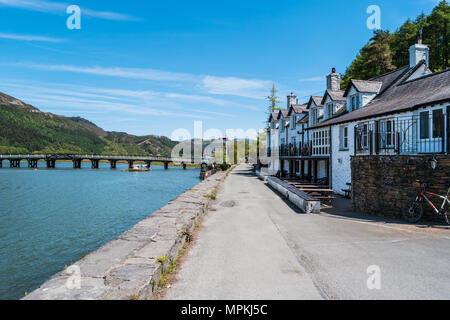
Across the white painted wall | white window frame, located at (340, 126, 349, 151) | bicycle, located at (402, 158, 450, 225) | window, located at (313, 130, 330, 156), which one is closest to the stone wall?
bicycle, located at (402, 158, 450, 225)

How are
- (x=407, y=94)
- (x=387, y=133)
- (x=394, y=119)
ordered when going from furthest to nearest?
(x=407, y=94) → (x=387, y=133) → (x=394, y=119)

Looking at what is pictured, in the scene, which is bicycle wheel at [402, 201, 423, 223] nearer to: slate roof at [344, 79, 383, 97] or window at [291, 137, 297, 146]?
slate roof at [344, 79, 383, 97]

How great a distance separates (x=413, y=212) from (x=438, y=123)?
4667mm

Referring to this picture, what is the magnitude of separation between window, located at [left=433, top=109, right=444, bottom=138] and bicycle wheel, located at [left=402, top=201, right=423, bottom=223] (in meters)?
3.80

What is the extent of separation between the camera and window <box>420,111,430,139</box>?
Result: 514 inches

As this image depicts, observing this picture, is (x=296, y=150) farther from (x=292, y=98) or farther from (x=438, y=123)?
(x=438, y=123)

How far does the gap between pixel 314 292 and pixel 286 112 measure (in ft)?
113

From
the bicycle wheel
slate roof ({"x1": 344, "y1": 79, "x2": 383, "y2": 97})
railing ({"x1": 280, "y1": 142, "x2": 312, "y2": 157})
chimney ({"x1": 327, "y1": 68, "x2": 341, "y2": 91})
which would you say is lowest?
the bicycle wheel

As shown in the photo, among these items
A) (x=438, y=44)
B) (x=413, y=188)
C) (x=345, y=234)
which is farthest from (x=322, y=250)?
(x=438, y=44)

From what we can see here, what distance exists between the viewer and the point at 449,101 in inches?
433

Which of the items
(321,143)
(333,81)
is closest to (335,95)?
(333,81)

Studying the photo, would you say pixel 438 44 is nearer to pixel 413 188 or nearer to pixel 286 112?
pixel 286 112

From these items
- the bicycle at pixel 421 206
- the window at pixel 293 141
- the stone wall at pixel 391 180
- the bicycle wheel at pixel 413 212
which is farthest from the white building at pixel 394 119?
the window at pixel 293 141

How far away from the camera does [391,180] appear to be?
37.6 ft
